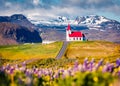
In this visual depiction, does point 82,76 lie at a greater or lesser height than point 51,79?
greater

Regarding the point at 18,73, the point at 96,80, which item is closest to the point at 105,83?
the point at 96,80

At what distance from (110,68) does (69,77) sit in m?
1.16

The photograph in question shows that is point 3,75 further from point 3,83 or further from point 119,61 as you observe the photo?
point 119,61

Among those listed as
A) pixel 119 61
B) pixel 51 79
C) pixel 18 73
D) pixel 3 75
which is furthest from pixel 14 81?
pixel 51 79

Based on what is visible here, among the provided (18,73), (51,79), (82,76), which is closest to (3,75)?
(18,73)

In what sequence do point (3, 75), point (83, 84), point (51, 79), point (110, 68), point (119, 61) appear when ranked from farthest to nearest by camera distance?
point (51, 79) < point (119, 61) < point (110, 68) < point (3, 75) < point (83, 84)

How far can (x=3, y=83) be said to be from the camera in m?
9.23

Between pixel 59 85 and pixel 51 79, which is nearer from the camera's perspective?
pixel 59 85

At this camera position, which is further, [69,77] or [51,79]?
[51,79]

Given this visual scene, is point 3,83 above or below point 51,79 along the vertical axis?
above

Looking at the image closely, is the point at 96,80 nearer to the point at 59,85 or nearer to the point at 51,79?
the point at 59,85

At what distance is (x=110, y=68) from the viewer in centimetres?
1045

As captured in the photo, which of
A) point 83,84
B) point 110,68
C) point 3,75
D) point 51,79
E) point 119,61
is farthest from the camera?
point 51,79

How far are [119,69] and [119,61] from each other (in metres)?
0.74
